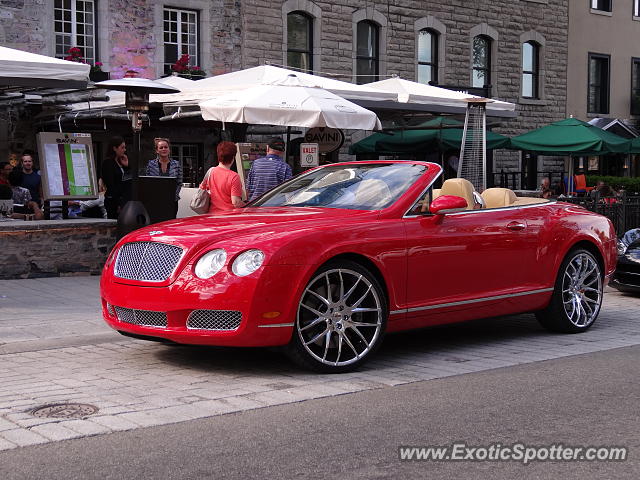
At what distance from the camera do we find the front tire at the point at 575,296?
913 cm

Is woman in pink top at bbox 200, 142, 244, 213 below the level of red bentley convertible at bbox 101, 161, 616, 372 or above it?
above

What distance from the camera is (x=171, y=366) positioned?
24.2 ft

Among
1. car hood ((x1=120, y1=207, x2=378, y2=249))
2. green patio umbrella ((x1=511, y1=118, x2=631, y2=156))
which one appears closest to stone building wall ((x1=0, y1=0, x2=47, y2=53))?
green patio umbrella ((x1=511, y1=118, x2=631, y2=156))

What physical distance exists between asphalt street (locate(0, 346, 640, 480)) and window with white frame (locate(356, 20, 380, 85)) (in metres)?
19.5

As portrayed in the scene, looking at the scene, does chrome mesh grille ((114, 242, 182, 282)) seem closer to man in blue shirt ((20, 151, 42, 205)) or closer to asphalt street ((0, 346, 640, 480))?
asphalt street ((0, 346, 640, 480))

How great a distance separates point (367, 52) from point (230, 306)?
2008 centimetres

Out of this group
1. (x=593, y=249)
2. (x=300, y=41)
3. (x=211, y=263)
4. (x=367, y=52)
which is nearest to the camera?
(x=211, y=263)

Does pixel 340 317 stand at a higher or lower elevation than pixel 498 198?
lower

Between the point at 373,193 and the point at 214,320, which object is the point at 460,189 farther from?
the point at 214,320

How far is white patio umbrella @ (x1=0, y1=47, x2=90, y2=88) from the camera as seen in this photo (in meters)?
12.0

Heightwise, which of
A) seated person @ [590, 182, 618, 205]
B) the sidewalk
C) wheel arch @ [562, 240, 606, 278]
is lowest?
the sidewalk

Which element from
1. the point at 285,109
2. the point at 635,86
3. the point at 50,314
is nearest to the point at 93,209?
the point at 285,109

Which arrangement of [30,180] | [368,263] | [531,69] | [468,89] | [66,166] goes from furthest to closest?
1. [531,69]
2. [468,89]
3. [30,180]
4. [66,166]
5. [368,263]

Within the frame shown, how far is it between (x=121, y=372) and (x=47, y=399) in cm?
98
